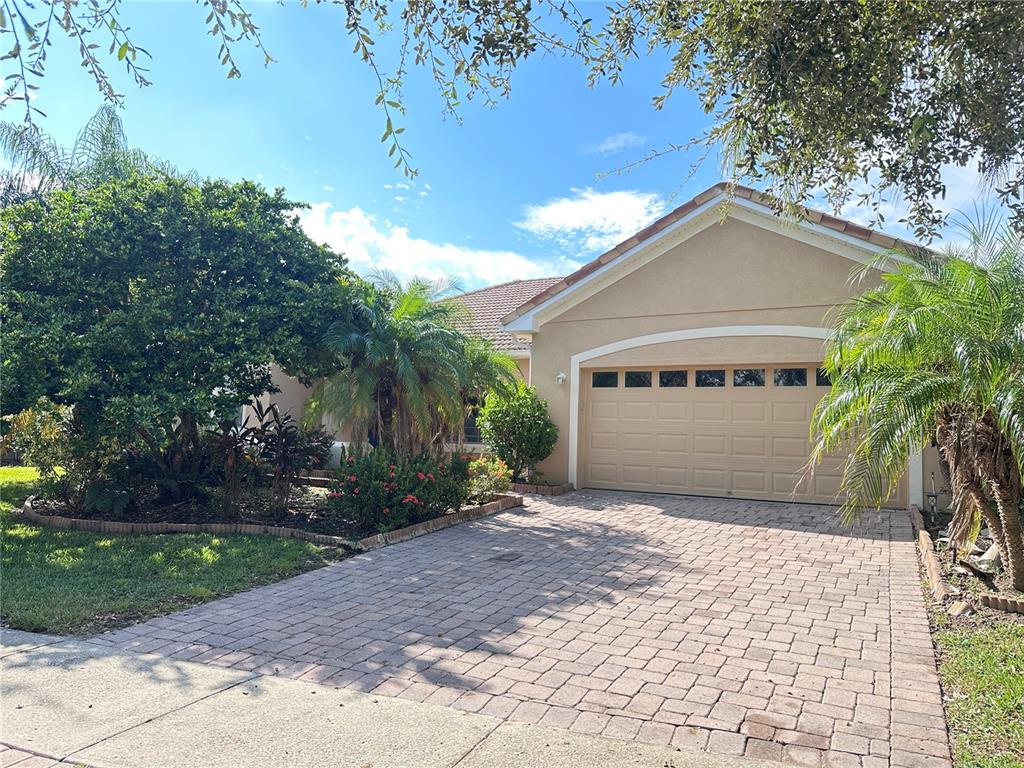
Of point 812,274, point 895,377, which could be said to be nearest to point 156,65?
point 895,377

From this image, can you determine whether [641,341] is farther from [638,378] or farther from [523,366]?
[523,366]

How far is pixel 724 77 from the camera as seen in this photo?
562 centimetres

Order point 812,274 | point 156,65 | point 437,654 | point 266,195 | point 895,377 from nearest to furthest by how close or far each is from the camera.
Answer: point 156,65 < point 437,654 < point 895,377 < point 266,195 < point 812,274

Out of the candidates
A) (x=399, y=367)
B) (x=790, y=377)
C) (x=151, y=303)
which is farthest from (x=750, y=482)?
(x=151, y=303)

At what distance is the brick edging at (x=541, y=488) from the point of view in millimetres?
13203

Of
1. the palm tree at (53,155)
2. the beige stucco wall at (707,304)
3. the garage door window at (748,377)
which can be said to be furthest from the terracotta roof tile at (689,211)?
the palm tree at (53,155)

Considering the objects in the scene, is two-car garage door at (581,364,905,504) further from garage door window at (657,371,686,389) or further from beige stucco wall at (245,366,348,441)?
beige stucco wall at (245,366,348,441)

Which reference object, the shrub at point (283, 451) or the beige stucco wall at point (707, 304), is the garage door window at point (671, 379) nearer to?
the beige stucco wall at point (707, 304)

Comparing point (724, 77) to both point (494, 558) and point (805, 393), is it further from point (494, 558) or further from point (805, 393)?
point (805, 393)

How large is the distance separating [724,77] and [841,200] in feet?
5.76

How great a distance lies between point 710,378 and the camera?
41.1 feet

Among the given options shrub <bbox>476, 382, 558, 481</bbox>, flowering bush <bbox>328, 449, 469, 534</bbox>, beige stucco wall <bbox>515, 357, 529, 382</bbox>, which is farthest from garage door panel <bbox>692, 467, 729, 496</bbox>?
flowering bush <bbox>328, 449, 469, 534</bbox>

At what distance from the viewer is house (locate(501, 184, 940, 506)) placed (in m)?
11.6

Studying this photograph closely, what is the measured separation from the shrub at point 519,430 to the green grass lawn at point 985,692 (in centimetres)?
853
